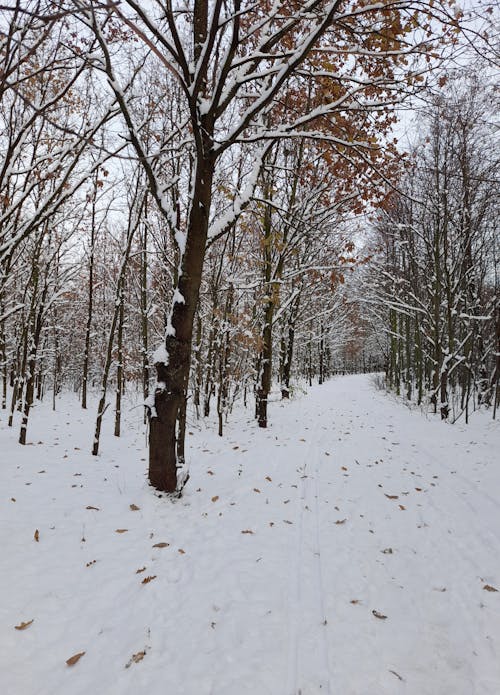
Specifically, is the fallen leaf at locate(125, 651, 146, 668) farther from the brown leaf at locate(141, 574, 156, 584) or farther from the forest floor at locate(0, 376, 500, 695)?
the brown leaf at locate(141, 574, 156, 584)

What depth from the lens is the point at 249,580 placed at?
127 inches

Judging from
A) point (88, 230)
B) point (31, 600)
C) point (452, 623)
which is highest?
point (88, 230)

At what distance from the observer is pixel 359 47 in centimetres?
442

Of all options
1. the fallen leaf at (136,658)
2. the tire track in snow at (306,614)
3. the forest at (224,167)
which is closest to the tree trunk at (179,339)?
the forest at (224,167)

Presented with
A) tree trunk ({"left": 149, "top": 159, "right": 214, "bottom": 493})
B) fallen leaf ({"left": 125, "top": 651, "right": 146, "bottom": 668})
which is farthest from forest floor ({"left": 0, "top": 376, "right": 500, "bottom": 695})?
tree trunk ({"left": 149, "top": 159, "right": 214, "bottom": 493})

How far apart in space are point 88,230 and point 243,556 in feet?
42.9

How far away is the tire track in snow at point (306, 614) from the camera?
2246 millimetres

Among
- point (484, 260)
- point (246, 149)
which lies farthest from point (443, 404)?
point (246, 149)

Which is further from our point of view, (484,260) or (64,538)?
(484,260)

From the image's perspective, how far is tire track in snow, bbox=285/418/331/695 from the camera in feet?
7.37

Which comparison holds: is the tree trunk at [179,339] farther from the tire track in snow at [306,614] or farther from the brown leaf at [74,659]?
the brown leaf at [74,659]

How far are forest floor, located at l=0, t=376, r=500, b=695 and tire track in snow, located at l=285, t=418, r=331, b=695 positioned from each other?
0.01m

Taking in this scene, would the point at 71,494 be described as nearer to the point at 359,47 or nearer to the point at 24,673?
the point at 24,673

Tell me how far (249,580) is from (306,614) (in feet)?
2.05
